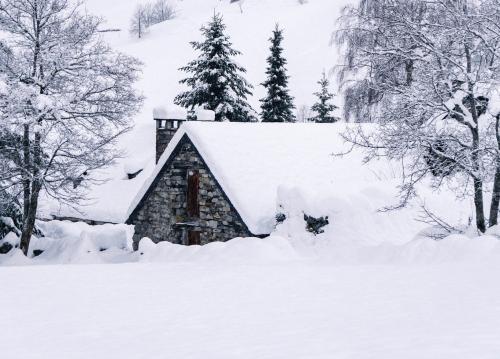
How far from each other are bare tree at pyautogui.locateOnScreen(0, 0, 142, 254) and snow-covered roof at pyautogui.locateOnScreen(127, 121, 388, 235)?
89.8 inches

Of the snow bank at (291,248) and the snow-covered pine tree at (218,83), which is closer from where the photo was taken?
the snow bank at (291,248)

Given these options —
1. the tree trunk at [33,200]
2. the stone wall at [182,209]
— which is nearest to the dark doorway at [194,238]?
the stone wall at [182,209]

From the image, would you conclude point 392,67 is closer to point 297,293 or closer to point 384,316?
point 297,293

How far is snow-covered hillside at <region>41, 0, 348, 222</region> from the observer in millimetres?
58572

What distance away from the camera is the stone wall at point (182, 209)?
54.7 ft

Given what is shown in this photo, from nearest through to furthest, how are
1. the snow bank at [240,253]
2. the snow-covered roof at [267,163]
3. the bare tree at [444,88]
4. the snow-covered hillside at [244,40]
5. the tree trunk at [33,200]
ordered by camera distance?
the snow bank at [240,253]
the bare tree at [444,88]
the snow-covered roof at [267,163]
the tree trunk at [33,200]
the snow-covered hillside at [244,40]

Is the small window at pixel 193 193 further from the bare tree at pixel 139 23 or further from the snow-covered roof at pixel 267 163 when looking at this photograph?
the bare tree at pixel 139 23

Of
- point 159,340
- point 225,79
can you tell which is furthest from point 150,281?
point 225,79

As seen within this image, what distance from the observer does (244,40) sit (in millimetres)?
70438

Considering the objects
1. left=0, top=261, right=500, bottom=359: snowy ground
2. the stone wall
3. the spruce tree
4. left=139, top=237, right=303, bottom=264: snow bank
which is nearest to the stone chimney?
the stone wall

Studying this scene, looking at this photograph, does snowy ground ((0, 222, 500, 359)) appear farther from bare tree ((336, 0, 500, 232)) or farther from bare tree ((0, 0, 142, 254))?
bare tree ((0, 0, 142, 254))

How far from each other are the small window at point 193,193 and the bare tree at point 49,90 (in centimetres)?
257

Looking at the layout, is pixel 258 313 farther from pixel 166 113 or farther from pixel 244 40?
pixel 244 40

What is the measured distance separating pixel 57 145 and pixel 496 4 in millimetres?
11923
